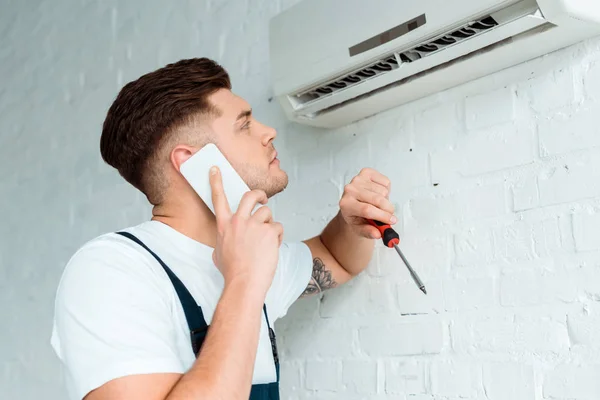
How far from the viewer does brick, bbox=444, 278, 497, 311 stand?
1.41m

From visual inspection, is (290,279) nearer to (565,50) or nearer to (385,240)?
(385,240)

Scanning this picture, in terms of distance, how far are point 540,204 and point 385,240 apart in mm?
295

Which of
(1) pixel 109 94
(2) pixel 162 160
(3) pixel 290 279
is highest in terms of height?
(1) pixel 109 94

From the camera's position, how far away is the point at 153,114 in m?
1.52

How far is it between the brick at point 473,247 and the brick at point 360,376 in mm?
313

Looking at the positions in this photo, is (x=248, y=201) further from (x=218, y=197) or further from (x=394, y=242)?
(x=394, y=242)

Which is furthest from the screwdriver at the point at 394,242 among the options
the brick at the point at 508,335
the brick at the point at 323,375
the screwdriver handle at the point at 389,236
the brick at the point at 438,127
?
the brick at the point at 323,375

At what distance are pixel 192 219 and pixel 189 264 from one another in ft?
0.33

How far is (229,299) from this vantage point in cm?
122

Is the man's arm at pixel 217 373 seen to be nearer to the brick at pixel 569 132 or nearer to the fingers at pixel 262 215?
the fingers at pixel 262 215

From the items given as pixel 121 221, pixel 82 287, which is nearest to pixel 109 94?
pixel 121 221

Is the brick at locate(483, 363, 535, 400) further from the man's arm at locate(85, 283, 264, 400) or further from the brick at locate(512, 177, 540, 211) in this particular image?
the man's arm at locate(85, 283, 264, 400)

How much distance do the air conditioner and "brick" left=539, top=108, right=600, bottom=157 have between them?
0.43 feet

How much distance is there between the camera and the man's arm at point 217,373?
1113mm
